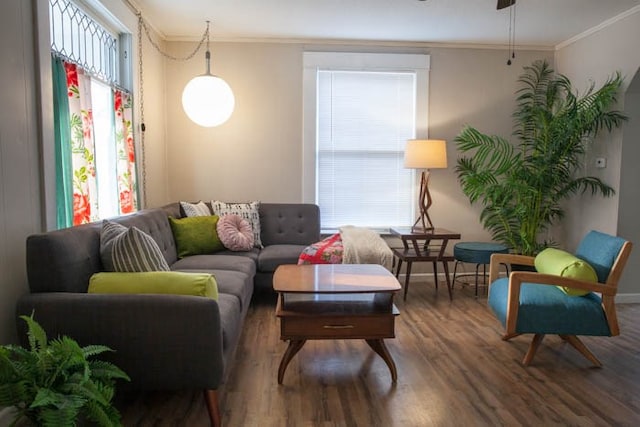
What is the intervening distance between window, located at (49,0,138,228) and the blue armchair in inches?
100

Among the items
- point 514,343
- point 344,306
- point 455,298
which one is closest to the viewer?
point 344,306

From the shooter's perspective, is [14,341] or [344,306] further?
[344,306]

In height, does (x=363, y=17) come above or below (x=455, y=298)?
above

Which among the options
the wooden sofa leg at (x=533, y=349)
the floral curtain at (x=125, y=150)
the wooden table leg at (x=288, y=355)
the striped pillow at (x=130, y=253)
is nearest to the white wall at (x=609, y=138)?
the wooden sofa leg at (x=533, y=349)

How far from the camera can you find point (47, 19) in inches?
88.4

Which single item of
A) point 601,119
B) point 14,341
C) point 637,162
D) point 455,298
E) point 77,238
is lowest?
point 455,298

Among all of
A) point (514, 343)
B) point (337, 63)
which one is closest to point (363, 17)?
point (337, 63)

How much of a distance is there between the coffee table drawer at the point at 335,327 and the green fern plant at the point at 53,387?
3.10 ft

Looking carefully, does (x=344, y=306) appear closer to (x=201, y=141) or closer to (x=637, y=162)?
(x=201, y=141)

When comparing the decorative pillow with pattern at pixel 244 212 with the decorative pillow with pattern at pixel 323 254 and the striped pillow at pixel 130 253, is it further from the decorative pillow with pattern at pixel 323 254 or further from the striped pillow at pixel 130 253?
the striped pillow at pixel 130 253

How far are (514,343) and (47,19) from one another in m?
3.30

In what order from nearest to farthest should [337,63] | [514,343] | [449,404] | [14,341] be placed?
[14,341]
[449,404]
[514,343]
[337,63]

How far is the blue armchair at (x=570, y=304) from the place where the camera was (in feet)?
8.20

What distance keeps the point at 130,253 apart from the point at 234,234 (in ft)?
5.19
